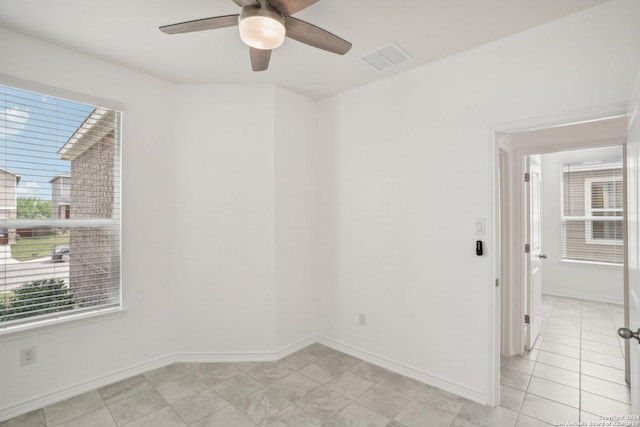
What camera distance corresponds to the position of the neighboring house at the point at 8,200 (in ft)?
7.09

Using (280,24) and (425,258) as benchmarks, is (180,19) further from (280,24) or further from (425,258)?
(425,258)

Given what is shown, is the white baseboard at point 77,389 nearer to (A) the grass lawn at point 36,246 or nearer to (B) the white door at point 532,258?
A: (A) the grass lawn at point 36,246

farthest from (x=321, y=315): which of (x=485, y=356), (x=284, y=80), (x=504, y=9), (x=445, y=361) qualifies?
(x=504, y=9)

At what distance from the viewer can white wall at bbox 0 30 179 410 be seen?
223 centimetres

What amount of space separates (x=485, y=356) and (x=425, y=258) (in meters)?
0.83

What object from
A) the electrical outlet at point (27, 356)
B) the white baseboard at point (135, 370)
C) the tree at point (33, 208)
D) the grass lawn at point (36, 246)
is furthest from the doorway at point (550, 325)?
the tree at point (33, 208)

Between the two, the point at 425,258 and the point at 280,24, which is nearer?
the point at 280,24

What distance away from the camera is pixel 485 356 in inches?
91.4

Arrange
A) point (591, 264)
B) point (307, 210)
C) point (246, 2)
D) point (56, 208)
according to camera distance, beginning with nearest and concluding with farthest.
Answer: point (246, 2), point (56, 208), point (307, 210), point (591, 264)

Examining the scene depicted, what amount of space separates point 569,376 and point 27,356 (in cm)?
428

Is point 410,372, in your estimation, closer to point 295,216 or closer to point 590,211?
point 295,216

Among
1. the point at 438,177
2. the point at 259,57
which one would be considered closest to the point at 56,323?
the point at 259,57

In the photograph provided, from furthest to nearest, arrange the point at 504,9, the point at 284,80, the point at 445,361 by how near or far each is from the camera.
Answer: the point at 284,80 < the point at 445,361 < the point at 504,9

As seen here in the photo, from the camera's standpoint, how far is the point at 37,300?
2309mm
